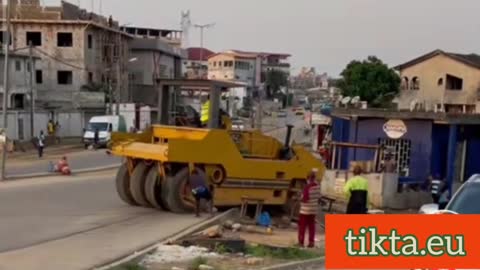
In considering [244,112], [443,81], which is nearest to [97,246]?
[443,81]

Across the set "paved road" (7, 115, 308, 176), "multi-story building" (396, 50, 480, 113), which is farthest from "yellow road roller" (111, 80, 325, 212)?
"multi-story building" (396, 50, 480, 113)

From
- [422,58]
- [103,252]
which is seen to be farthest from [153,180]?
[422,58]

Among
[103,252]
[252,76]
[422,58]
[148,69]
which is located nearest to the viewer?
[103,252]

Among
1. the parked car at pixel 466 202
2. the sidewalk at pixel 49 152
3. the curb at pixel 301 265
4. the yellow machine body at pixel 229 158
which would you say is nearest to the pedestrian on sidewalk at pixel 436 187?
the yellow machine body at pixel 229 158

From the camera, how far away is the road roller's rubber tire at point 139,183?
71.3ft

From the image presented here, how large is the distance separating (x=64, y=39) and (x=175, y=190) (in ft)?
178

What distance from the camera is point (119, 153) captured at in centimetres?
2214

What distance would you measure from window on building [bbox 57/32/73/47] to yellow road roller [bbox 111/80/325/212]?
167ft

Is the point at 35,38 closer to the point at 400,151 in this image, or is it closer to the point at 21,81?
the point at 21,81

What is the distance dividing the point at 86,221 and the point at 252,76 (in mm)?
127974

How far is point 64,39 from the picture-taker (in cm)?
7231

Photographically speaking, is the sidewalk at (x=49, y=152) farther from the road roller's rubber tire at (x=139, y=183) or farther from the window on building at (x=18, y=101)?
the road roller's rubber tire at (x=139, y=183)

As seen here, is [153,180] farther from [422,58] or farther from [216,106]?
[422,58]

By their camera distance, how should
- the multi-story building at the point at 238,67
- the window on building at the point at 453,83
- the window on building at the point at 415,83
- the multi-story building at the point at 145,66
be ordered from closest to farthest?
1. the window on building at the point at 453,83
2. the window on building at the point at 415,83
3. the multi-story building at the point at 145,66
4. the multi-story building at the point at 238,67
